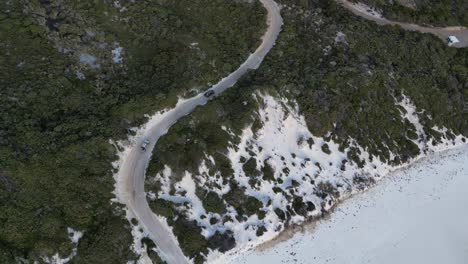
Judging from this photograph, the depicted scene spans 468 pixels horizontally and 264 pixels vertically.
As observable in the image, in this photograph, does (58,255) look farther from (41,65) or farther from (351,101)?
(351,101)

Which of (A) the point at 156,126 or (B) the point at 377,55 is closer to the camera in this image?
(A) the point at 156,126

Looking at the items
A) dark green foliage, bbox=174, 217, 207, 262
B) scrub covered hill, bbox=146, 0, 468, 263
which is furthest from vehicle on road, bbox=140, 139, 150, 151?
dark green foliage, bbox=174, 217, 207, 262

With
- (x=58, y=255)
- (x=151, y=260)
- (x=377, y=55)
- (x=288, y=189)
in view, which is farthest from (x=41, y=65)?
(x=377, y=55)

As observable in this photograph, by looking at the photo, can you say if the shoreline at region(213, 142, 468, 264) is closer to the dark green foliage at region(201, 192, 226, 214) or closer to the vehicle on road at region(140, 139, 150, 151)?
the dark green foliage at region(201, 192, 226, 214)

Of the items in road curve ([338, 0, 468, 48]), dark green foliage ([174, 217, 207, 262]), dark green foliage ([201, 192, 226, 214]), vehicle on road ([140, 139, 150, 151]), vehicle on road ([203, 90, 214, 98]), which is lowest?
dark green foliage ([174, 217, 207, 262])

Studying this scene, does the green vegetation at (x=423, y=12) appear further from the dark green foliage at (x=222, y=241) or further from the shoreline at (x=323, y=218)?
the dark green foliage at (x=222, y=241)
